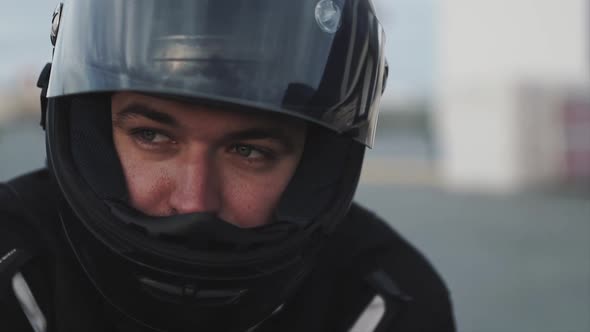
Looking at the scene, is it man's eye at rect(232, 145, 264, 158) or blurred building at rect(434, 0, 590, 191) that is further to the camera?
blurred building at rect(434, 0, 590, 191)

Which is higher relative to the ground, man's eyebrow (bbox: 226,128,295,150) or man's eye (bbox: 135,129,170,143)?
man's eye (bbox: 135,129,170,143)

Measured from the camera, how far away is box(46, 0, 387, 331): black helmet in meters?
1.10

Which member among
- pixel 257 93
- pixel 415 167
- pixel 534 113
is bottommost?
pixel 415 167

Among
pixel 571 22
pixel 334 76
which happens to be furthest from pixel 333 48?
pixel 571 22

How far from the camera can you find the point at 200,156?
44.1 inches

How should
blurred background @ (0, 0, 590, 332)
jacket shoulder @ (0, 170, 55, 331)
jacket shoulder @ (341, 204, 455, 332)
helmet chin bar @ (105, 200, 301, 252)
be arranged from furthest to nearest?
blurred background @ (0, 0, 590, 332) < jacket shoulder @ (341, 204, 455, 332) < jacket shoulder @ (0, 170, 55, 331) < helmet chin bar @ (105, 200, 301, 252)

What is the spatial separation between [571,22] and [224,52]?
654cm

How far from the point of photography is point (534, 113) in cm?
689

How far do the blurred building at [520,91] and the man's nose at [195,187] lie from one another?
6.08 meters

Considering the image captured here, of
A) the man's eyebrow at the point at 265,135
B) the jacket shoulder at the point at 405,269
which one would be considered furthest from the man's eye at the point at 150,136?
the jacket shoulder at the point at 405,269

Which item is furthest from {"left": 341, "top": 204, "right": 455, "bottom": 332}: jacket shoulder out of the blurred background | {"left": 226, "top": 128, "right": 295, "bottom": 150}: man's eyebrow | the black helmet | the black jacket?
the blurred background

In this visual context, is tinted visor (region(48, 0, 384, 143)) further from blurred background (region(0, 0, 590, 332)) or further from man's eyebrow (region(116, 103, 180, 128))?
blurred background (region(0, 0, 590, 332))

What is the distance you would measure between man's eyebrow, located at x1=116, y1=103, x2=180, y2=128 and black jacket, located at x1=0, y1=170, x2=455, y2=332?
258mm

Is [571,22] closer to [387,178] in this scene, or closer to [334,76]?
[387,178]
